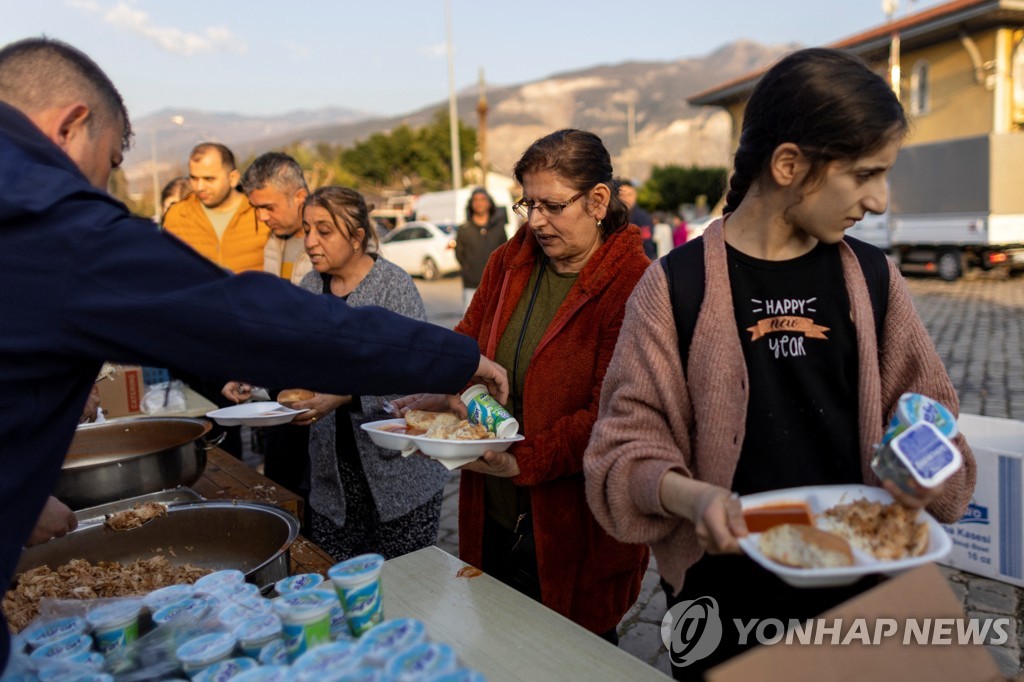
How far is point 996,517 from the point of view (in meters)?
3.63

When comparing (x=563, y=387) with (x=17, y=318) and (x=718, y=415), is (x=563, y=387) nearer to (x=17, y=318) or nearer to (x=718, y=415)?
(x=718, y=415)

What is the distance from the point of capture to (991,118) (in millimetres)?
19391

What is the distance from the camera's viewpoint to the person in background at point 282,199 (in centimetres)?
396

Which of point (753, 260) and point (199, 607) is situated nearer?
point (199, 607)

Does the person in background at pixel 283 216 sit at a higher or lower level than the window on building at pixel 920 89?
lower

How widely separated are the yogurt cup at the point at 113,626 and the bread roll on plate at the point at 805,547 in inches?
48.8

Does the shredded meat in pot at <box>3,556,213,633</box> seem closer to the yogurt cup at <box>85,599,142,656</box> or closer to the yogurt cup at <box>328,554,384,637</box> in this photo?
the yogurt cup at <box>85,599,142,656</box>

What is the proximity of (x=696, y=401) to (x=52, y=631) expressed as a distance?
54.5 inches

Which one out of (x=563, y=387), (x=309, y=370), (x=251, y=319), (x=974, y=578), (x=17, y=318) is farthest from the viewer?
(x=974, y=578)

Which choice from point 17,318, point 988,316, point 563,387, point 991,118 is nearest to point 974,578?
point 563,387

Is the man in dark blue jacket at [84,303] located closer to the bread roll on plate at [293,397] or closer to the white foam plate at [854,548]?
the white foam plate at [854,548]

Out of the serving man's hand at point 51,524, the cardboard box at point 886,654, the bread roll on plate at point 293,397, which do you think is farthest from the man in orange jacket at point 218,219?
the cardboard box at point 886,654

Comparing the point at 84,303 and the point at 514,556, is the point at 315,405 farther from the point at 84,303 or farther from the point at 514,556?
A: the point at 84,303

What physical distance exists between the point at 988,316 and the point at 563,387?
11.5 m
